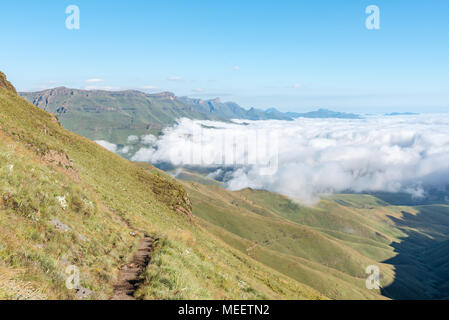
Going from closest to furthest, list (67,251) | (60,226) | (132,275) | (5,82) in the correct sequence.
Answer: (67,251), (132,275), (60,226), (5,82)

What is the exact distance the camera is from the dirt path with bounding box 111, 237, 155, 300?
13102 mm

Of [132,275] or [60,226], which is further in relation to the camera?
[60,226]

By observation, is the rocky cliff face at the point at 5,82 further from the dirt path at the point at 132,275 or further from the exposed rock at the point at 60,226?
the dirt path at the point at 132,275

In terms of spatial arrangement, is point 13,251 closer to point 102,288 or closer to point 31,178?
point 102,288

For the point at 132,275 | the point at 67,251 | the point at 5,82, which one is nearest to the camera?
the point at 67,251

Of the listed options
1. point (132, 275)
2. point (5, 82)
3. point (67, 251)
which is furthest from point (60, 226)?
point (5, 82)

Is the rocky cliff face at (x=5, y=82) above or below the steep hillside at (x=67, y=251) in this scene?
above

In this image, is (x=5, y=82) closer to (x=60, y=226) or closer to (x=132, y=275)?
(x=60, y=226)

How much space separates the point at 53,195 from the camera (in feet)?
59.3

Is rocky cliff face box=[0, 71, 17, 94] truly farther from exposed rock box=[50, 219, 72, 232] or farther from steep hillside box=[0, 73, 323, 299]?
exposed rock box=[50, 219, 72, 232]

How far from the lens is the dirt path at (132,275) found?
13.1 metres

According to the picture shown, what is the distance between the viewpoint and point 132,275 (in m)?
15.3

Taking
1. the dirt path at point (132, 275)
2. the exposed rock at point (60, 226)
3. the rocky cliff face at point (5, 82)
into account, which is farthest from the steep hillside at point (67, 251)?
the rocky cliff face at point (5, 82)
